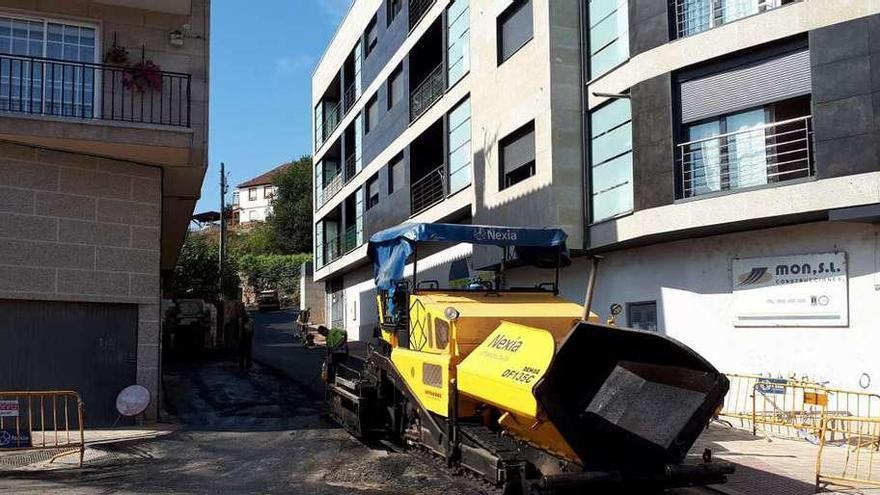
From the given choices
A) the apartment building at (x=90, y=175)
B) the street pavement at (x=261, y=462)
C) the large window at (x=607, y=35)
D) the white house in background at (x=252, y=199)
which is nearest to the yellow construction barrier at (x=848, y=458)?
the street pavement at (x=261, y=462)

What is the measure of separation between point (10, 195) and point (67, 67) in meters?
2.22

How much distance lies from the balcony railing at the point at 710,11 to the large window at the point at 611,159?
1757 mm

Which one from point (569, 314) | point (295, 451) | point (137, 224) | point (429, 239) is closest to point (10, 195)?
point (137, 224)

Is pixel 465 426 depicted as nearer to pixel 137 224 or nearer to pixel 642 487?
pixel 642 487

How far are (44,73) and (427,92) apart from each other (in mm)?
13886

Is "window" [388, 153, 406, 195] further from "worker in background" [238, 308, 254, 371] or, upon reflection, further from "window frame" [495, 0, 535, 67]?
"worker in background" [238, 308, 254, 371]

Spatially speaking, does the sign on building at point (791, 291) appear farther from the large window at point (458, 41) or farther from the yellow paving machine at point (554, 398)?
the large window at point (458, 41)

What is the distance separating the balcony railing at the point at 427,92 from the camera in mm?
23258

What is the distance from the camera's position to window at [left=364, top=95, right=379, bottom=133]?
98.1ft

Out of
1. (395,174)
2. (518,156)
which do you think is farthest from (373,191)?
(518,156)

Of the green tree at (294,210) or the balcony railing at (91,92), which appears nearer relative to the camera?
the balcony railing at (91,92)

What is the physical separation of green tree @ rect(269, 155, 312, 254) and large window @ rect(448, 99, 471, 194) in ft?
138

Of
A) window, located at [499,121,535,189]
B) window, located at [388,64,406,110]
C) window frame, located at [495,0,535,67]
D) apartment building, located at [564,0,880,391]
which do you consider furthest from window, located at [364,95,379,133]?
apartment building, located at [564,0,880,391]

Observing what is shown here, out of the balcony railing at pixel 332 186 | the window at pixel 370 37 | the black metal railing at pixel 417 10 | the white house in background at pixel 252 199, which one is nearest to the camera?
the black metal railing at pixel 417 10
